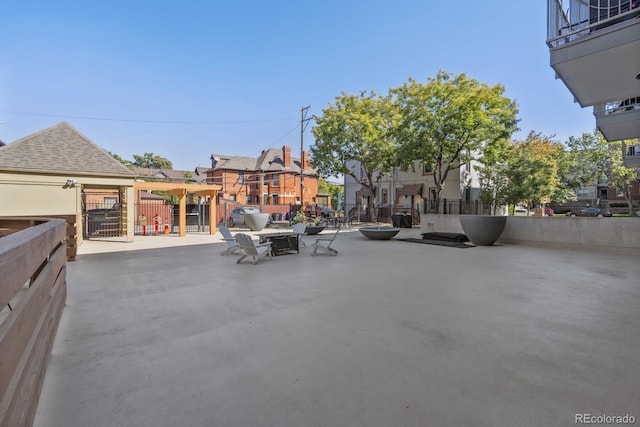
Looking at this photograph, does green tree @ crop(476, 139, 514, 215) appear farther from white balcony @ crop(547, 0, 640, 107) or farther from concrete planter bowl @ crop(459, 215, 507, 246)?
white balcony @ crop(547, 0, 640, 107)

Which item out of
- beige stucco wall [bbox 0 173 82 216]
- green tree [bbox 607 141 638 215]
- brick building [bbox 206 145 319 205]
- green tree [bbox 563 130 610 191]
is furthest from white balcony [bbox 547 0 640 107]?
brick building [bbox 206 145 319 205]

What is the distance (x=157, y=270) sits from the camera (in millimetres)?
6648

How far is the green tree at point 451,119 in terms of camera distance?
16.9 m

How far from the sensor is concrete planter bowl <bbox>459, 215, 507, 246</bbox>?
1038 centimetres

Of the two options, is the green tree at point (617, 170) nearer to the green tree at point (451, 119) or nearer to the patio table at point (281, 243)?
the green tree at point (451, 119)

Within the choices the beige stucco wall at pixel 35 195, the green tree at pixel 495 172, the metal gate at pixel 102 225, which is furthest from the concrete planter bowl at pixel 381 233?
the metal gate at pixel 102 225

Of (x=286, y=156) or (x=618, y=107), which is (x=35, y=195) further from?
(x=286, y=156)

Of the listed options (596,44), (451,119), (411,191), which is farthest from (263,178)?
(596,44)

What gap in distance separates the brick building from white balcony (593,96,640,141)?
3309 cm

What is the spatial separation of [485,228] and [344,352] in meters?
9.30

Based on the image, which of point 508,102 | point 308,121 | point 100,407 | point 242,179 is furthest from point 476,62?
point 242,179

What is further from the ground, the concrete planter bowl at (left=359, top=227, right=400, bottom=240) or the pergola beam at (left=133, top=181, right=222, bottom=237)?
the pergola beam at (left=133, top=181, right=222, bottom=237)

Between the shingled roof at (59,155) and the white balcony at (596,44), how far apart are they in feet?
44.8

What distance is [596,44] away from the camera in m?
4.78
